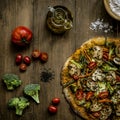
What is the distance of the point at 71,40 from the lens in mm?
2875

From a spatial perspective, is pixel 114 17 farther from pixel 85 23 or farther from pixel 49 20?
pixel 49 20

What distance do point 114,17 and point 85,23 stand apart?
0.64ft

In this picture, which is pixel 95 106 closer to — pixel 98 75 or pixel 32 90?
pixel 98 75

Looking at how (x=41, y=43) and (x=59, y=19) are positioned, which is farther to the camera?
(x=41, y=43)

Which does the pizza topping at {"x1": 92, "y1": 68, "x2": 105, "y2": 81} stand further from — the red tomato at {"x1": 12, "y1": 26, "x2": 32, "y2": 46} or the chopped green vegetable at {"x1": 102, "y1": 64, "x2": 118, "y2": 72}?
the red tomato at {"x1": 12, "y1": 26, "x2": 32, "y2": 46}

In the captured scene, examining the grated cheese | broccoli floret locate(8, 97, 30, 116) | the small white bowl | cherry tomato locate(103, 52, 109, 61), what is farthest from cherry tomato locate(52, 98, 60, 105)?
the small white bowl

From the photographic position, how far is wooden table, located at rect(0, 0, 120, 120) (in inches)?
113

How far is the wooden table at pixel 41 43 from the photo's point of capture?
2861 millimetres

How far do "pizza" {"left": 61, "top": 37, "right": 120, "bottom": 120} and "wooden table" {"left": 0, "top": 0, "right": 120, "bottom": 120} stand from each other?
0.19ft

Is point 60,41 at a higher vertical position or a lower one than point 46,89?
higher

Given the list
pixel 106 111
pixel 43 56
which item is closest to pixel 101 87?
pixel 106 111

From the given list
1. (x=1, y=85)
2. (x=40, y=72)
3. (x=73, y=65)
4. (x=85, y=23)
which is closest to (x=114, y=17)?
(x=85, y=23)

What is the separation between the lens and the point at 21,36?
9.12 feet

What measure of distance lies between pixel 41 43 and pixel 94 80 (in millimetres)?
393
